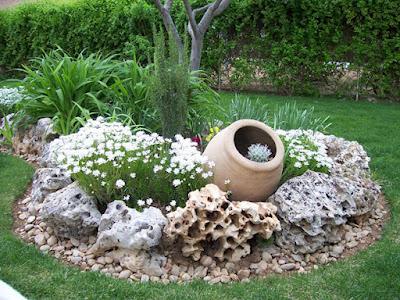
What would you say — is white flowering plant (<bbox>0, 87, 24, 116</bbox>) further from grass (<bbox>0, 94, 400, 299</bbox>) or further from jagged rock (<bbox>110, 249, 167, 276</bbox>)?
jagged rock (<bbox>110, 249, 167, 276</bbox>)

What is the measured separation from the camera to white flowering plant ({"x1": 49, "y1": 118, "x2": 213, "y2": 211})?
4043 mm

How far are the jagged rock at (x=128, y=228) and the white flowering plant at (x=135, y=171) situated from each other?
228 millimetres

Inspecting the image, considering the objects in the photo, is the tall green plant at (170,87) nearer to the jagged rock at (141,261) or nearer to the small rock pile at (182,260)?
the small rock pile at (182,260)

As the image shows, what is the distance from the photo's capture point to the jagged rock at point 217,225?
3641 millimetres

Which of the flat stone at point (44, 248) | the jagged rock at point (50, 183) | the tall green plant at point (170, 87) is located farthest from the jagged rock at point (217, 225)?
the tall green plant at point (170, 87)

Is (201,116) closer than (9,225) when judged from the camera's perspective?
No

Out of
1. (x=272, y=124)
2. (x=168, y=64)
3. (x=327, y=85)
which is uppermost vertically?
(x=168, y=64)

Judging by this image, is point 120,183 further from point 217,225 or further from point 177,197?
point 217,225

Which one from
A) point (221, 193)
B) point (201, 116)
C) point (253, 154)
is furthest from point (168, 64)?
point (221, 193)

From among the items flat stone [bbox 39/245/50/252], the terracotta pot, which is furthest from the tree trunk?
flat stone [bbox 39/245/50/252]

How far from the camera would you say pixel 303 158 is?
4.36 metres

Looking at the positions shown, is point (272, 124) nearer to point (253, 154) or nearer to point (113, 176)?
point (253, 154)

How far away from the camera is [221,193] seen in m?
3.84

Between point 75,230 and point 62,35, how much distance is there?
8.21m
